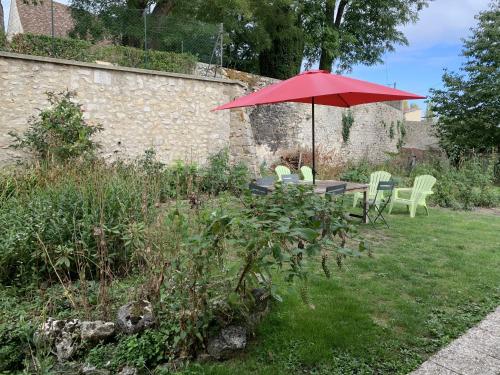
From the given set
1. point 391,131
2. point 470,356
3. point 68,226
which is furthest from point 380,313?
point 391,131

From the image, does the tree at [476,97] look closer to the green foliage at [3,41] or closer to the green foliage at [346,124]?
the green foliage at [346,124]

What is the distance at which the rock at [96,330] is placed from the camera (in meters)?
2.37

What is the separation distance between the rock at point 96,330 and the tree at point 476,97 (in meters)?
15.4

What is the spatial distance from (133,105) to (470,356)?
6999 millimetres

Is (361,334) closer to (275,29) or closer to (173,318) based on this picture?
(173,318)

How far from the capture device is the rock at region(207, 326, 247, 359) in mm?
2270

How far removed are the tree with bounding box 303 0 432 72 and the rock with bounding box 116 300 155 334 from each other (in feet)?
47.2

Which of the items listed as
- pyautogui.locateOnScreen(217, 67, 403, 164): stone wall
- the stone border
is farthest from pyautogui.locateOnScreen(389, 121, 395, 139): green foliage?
the stone border

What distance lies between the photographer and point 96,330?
2.39 metres

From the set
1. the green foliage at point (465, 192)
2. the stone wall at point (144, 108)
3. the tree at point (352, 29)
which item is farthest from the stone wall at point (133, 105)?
the tree at point (352, 29)

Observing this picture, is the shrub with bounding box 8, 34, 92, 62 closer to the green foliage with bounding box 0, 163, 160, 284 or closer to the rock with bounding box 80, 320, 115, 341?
the green foliage with bounding box 0, 163, 160, 284

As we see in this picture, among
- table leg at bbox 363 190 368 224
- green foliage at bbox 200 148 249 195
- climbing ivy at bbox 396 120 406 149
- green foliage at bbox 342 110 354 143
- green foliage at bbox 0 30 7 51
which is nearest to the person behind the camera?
table leg at bbox 363 190 368 224

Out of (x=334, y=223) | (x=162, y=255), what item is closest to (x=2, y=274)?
(x=162, y=255)

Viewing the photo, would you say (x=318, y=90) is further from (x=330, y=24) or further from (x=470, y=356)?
(x=330, y=24)
